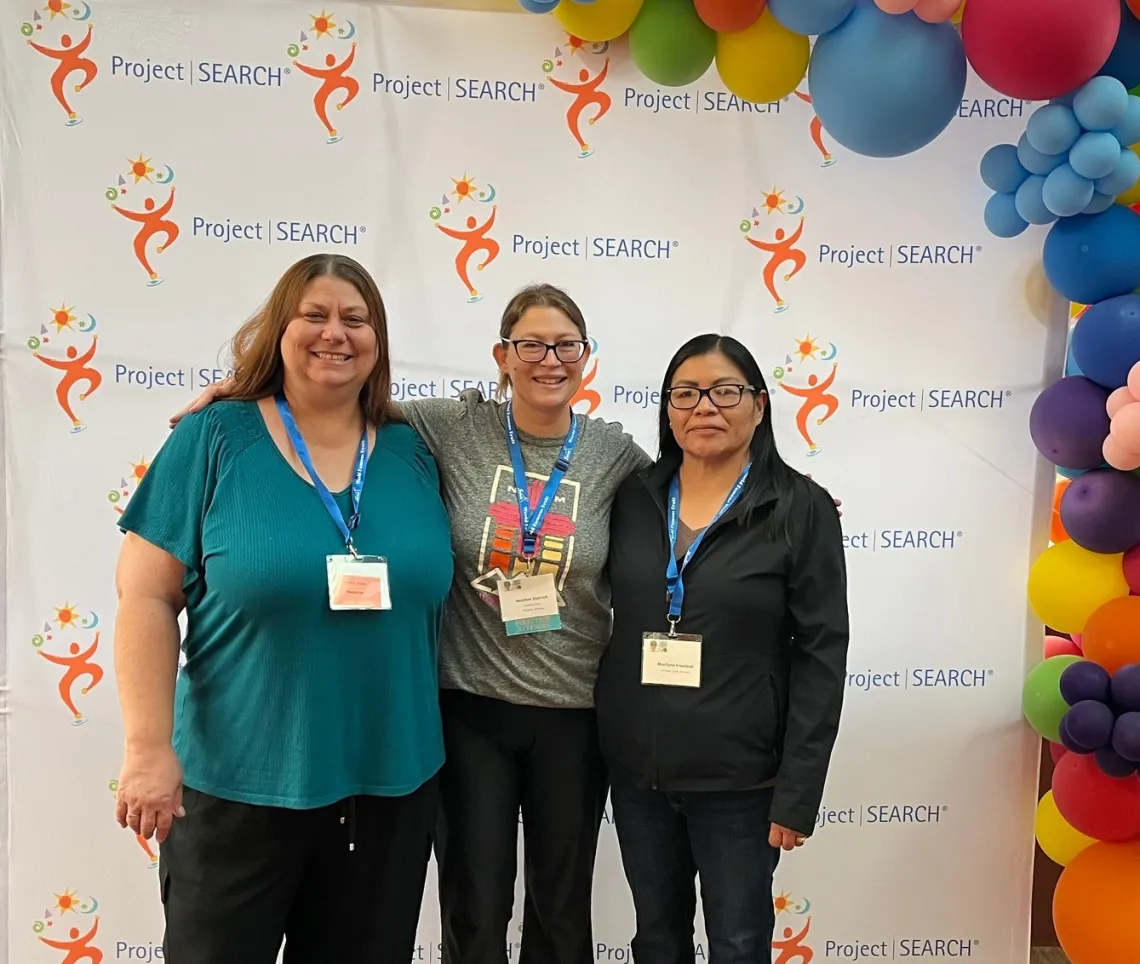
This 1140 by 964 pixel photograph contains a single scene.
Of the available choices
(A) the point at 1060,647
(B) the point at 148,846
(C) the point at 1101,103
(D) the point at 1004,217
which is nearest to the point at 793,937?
(A) the point at 1060,647

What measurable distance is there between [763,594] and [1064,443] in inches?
39.6

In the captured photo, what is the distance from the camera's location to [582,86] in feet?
7.13

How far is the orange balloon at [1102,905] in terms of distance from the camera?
1950 millimetres

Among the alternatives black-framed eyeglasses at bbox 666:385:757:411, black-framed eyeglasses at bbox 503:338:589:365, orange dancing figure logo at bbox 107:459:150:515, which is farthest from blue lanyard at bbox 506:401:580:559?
orange dancing figure logo at bbox 107:459:150:515

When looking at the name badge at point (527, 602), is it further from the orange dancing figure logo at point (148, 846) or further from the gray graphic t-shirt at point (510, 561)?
the orange dancing figure logo at point (148, 846)

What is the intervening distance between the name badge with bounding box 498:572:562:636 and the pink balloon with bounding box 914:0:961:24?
1.33 metres

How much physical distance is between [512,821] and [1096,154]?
1741mm

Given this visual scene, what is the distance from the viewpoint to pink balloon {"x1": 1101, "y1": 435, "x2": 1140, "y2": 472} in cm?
188

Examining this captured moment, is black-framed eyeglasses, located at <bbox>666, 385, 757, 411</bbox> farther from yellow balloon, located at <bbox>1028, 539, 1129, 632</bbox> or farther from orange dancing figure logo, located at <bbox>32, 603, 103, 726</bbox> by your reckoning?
orange dancing figure logo, located at <bbox>32, 603, 103, 726</bbox>

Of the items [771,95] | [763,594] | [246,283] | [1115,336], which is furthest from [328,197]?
[1115,336]

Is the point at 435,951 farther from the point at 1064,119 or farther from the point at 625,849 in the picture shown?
the point at 1064,119

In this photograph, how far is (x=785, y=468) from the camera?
65.0 inches

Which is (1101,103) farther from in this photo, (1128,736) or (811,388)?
(1128,736)

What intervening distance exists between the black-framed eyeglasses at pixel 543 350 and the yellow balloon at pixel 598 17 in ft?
2.76
